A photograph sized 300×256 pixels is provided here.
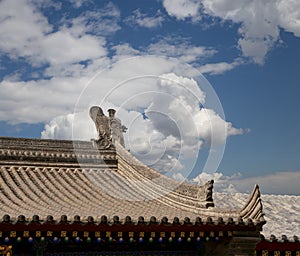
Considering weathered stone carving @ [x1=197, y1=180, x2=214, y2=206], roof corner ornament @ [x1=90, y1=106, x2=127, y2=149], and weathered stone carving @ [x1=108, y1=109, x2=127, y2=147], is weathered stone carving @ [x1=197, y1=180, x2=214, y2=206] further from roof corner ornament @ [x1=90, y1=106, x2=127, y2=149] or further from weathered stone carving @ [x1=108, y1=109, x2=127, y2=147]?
weathered stone carving @ [x1=108, y1=109, x2=127, y2=147]

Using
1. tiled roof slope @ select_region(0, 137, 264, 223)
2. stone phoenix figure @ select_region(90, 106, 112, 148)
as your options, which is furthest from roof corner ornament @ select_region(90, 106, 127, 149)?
tiled roof slope @ select_region(0, 137, 264, 223)

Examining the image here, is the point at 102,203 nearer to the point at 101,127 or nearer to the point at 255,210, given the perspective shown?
the point at 255,210

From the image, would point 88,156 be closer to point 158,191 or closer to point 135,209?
point 158,191

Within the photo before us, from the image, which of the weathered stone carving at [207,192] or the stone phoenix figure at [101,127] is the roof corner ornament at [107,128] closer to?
the stone phoenix figure at [101,127]

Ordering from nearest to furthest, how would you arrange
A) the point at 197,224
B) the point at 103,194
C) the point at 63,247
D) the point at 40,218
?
the point at 40,218
the point at 197,224
the point at 63,247
the point at 103,194

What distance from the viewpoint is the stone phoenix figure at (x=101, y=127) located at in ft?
50.5

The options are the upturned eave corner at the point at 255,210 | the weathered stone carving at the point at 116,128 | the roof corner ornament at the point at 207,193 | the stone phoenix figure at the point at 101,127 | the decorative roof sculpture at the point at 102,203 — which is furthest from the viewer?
the weathered stone carving at the point at 116,128

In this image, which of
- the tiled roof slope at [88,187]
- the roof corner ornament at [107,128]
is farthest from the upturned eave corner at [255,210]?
the roof corner ornament at [107,128]

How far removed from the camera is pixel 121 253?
32.6ft

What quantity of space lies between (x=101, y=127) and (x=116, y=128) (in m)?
0.53

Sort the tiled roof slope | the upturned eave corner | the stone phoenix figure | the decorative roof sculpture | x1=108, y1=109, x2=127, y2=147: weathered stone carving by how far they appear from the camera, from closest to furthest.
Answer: the decorative roof sculpture
the upturned eave corner
the tiled roof slope
the stone phoenix figure
x1=108, y1=109, x2=127, y2=147: weathered stone carving

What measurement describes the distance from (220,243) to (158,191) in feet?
9.77

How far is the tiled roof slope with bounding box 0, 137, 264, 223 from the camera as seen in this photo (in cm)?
Answer: 977

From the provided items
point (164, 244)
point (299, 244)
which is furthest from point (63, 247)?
point (299, 244)
